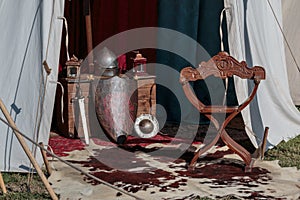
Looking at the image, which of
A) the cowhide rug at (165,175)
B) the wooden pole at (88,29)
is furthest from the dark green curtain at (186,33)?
the cowhide rug at (165,175)

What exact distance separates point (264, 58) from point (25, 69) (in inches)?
71.7

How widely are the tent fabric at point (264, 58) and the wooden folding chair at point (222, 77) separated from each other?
0.43 metres

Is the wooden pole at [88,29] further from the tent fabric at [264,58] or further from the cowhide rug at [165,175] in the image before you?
the tent fabric at [264,58]

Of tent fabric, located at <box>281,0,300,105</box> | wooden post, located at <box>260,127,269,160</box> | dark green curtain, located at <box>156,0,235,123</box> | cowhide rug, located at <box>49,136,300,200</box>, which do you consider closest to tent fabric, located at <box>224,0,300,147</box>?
wooden post, located at <box>260,127,269,160</box>

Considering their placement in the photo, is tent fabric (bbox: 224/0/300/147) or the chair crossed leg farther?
tent fabric (bbox: 224/0/300/147)

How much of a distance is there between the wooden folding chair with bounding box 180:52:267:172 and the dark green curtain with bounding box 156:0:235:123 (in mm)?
1402

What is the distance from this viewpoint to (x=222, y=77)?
4.72 meters

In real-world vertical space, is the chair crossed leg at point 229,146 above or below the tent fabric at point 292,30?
below

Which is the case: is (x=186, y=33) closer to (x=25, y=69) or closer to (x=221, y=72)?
(x=221, y=72)

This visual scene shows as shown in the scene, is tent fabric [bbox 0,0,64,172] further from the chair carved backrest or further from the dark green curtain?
the dark green curtain

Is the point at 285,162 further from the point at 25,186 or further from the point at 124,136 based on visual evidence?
the point at 25,186

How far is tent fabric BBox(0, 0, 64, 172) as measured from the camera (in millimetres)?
4629

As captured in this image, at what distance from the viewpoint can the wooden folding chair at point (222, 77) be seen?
4.65 meters

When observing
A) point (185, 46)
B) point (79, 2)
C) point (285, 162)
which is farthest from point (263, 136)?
point (79, 2)
